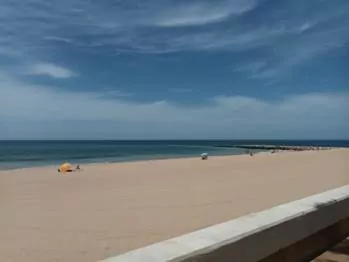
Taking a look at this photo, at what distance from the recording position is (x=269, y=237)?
2613mm

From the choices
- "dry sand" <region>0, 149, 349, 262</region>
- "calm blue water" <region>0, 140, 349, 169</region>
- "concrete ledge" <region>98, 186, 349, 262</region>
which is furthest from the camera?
"calm blue water" <region>0, 140, 349, 169</region>

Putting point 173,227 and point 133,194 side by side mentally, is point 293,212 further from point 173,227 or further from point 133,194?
point 133,194

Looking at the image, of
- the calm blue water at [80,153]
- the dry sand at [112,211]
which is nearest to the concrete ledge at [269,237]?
the dry sand at [112,211]

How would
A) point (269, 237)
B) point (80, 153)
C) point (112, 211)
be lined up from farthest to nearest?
point (80, 153) < point (112, 211) < point (269, 237)

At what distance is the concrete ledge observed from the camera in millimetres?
2121

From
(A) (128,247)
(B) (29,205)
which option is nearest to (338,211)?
(A) (128,247)

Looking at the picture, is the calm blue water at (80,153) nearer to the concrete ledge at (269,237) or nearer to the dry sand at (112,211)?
the dry sand at (112,211)

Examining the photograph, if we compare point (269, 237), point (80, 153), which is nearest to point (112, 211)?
point (269, 237)

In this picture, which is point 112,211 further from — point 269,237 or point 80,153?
point 80,153

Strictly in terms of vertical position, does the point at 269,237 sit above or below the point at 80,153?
above

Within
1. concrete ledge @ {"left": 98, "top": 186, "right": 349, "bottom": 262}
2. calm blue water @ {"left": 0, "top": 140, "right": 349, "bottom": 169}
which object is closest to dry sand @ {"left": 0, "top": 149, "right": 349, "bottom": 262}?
concrete ledge @ {"left": 98, "top": 186, "right": 349, "bottom": 262}

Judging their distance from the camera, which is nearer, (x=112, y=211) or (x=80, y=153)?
(x=112, y=211)

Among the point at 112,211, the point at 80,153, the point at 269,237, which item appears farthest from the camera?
the point at 80,153

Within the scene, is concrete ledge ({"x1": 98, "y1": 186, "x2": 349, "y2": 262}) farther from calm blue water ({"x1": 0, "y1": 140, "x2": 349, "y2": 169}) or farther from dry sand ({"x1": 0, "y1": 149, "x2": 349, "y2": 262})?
calm blue water ({"x1": 0, "y1": 140, "x2": 349, "y2": 169})
